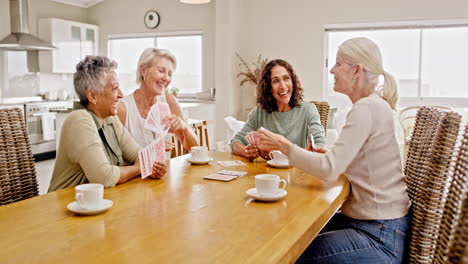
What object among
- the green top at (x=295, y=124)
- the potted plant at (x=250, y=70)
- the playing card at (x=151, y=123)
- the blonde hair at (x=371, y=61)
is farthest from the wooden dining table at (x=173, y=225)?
the potted plant at (x=250, y=70)

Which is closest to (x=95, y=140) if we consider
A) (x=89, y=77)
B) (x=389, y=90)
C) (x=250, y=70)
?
(x=89, y=77)

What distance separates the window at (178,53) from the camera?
7273 mm

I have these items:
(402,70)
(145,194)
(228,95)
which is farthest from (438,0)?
(145,194)

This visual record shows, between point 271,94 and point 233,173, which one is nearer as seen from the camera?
point 233,173

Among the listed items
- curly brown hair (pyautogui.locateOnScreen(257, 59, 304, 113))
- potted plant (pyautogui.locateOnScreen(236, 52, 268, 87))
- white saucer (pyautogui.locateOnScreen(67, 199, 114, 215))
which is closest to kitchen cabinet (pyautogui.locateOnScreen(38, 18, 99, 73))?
potted plant (pyautogui.locateOnScreen(236, 52, 268, 87))

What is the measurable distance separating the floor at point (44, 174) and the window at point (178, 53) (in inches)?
79.9

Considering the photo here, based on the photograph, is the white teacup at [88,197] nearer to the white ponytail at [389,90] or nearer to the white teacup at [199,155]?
the white teacup at [199,155]

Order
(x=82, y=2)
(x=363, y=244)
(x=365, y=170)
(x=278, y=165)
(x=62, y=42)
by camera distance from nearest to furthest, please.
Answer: (x=363, y=244) → (x=365, y=170) → (x=278, y=165) → (x=62, y=42) → (x=82, y=2)

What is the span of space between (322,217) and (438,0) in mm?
4939

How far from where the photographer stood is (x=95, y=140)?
1.67 meters

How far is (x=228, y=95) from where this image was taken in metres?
6.21

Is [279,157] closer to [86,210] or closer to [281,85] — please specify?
[281,85]

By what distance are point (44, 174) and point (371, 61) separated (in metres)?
4.92

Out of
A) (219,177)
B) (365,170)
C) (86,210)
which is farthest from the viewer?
(219,177)
